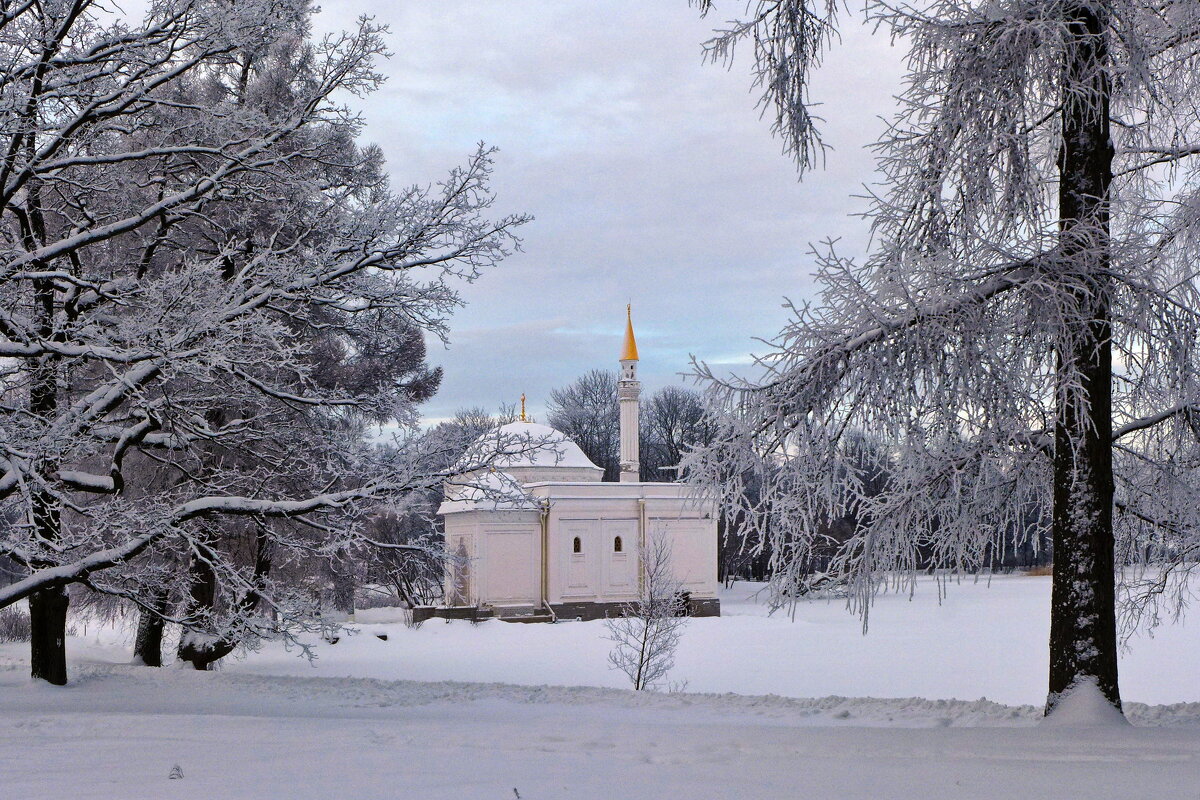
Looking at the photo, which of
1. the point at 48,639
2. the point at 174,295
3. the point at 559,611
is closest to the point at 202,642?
the point at 48,639

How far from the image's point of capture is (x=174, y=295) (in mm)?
9742

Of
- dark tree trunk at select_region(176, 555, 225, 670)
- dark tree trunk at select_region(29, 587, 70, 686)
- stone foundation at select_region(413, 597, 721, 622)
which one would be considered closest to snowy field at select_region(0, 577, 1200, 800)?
dark tree trunk at select_region(29, 587, 70, 686)

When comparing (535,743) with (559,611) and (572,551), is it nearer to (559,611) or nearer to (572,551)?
(559,611)

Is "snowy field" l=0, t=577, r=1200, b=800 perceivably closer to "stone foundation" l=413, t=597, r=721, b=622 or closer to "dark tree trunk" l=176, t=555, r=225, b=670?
"dark tree trunk" l=176, t=555, r=225, b=670

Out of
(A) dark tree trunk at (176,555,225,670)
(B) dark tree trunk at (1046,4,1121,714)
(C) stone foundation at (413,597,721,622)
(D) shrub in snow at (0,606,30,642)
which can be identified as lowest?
(C) stone foundation at (413,597,721,622)

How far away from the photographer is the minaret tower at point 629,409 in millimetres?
41284

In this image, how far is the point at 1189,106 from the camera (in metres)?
9.47

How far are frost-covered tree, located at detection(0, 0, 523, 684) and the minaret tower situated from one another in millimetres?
25700

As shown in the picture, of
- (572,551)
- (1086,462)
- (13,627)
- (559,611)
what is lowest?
(559,611)

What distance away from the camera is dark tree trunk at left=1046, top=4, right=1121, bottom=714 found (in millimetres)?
7578

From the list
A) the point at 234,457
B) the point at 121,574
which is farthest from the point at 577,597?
the point at 121,574

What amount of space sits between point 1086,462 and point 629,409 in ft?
113

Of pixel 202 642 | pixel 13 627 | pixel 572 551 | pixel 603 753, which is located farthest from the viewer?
pixel 572 551

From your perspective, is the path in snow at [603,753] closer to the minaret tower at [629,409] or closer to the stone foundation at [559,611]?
the stone foundation at [559,611]
